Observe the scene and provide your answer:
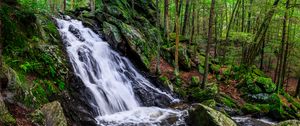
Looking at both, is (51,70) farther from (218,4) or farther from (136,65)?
(218,4)

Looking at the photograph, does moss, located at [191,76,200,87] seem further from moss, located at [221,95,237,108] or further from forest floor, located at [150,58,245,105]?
moss, located at [221,95,237,108]

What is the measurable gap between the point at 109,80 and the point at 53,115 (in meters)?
6.32

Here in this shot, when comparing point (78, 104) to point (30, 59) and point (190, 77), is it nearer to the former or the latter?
point (30, 59)

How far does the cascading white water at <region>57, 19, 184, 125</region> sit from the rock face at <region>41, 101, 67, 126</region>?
8.92 ft

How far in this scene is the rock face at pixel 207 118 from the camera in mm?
10305

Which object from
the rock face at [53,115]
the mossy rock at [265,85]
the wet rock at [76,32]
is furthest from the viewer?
the mossy rock at [265,85]

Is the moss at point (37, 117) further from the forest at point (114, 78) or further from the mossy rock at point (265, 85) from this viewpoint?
the mossy rock at point (265, 85)

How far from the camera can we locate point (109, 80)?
551 inches

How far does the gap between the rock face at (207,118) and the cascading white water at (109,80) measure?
715 millimetres

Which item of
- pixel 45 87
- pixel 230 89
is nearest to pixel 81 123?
pixel 45 87

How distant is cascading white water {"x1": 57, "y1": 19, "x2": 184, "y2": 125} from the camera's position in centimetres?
1171

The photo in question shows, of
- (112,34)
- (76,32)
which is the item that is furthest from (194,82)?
(76,32)

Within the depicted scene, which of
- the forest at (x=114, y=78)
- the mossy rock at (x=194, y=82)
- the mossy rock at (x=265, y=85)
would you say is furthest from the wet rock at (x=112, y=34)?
the mossy rock at (x=265, y=85)

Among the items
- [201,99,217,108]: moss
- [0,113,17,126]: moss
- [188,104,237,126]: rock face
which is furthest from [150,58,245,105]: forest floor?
[0,113,17,126]: moss
